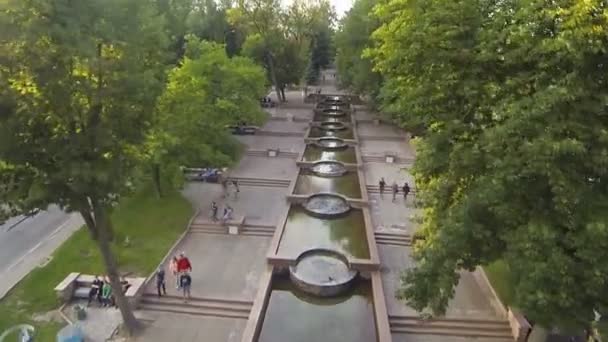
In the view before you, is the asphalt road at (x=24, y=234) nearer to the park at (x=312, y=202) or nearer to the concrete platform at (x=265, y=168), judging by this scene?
the park at (x=312, y=202)

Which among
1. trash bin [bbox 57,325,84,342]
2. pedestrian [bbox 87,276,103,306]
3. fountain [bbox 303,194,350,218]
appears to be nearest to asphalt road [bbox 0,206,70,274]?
pedestrian [bbox 87,276,103,306]

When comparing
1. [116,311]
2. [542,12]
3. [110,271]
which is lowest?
[116,311]

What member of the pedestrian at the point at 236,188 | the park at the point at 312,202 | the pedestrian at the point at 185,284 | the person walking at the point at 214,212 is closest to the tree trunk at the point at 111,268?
the park at the point at 312,202

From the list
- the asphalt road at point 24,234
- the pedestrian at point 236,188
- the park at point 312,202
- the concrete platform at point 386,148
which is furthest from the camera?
the concrete platform at point 386,148

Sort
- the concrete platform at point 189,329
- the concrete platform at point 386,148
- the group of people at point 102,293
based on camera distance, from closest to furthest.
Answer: the concrete platform at point 189,329, the group of people at point 102,293, the concrete platform at point 386,148

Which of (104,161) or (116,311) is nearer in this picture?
(104,161)

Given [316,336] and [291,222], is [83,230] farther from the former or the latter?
[316,336]

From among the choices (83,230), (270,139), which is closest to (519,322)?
(83,230)
